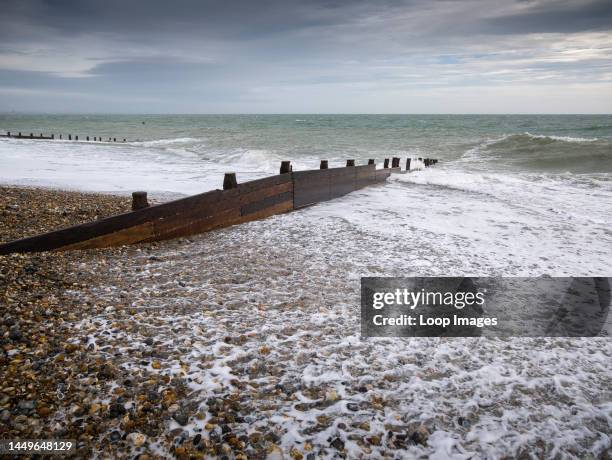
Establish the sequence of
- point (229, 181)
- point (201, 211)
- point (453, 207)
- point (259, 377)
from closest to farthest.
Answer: point (259, 377), point (201, 211), point (229, 181), point (453, 207)

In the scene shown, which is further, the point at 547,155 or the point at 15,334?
the point at 547,155

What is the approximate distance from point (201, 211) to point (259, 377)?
14.3ft

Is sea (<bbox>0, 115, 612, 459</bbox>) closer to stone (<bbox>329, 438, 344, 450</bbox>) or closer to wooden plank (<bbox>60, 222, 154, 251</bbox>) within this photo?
stone (<bbox>329, 438, 344, 450</bbox>)

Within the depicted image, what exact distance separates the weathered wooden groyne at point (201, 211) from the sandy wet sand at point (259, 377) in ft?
1.76

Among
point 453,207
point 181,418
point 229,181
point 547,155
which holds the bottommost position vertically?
point 181,418

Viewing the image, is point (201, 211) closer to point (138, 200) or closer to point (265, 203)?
point (138, 200)

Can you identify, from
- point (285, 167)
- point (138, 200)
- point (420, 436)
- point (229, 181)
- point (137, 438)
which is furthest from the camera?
Answer: point (285, 167)

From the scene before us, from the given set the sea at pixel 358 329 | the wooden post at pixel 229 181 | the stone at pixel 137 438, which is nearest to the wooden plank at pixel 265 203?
the sea at pixel 358 329

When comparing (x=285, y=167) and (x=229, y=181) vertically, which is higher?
(x=285, y=167)

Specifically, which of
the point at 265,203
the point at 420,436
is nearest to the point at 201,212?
the point at 265,203

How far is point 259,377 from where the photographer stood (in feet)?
10.6

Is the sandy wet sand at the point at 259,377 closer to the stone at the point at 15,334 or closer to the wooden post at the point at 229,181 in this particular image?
the stone at the point at 15,334

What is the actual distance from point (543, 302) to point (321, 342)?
289 cm

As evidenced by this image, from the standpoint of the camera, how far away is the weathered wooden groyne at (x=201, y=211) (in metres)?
5.42
